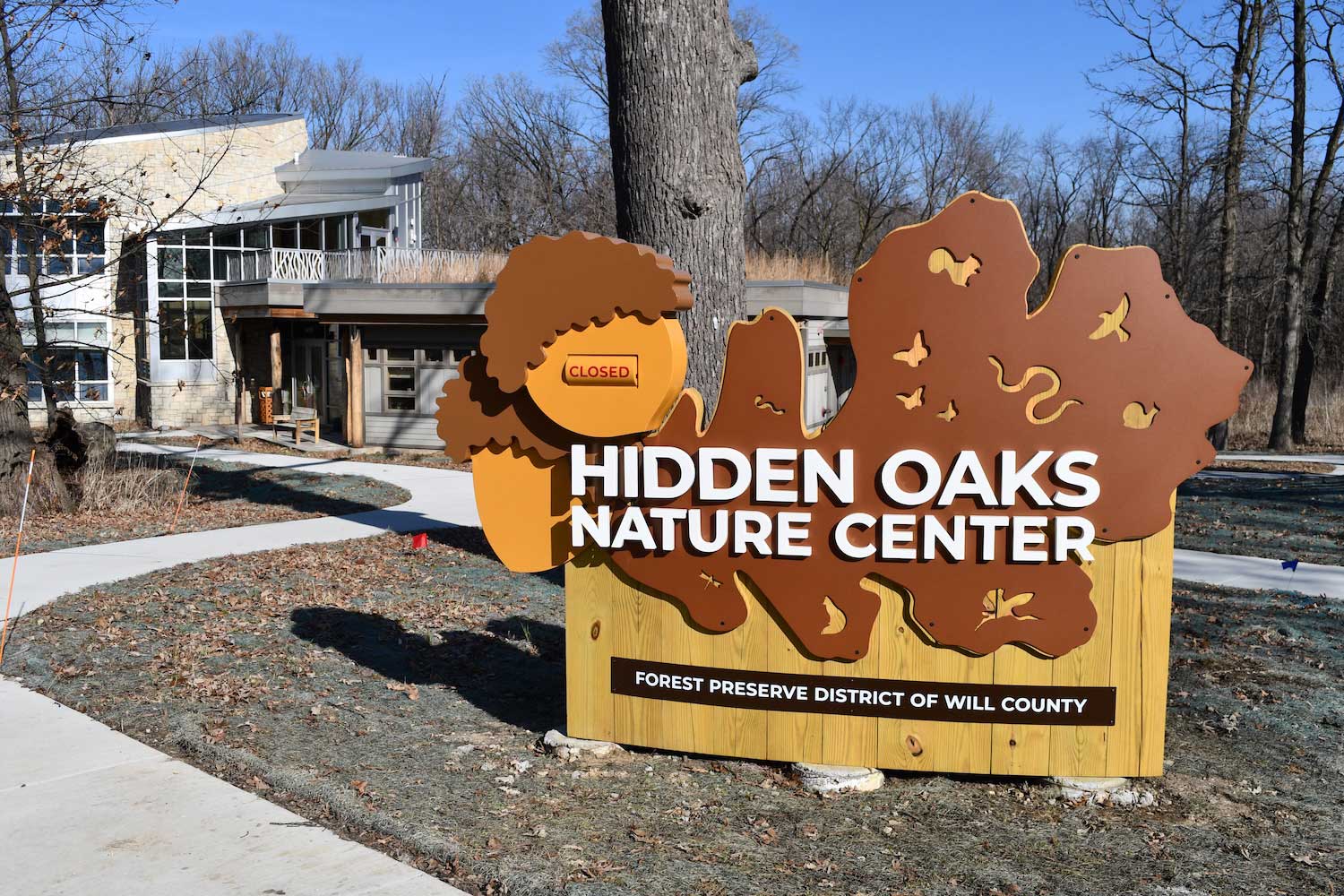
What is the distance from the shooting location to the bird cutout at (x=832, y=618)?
5.27m

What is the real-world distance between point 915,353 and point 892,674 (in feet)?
4.95

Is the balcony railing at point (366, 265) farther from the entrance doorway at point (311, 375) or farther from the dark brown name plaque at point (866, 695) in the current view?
the dark brown name plaque at point (866, 695)

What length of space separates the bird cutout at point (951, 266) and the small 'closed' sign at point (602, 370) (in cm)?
146

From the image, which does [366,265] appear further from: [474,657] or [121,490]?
[474,657]

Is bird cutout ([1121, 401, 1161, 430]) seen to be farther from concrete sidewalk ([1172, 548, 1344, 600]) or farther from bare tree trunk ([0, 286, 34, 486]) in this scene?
bare tree trunk ([0, 286, 34, 486])

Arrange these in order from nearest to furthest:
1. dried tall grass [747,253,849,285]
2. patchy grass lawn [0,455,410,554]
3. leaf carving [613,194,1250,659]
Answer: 1. leaf carving [613,194,1250,659]
2. patchy grass lawn [0,455,410,554]
3. dried tall grass [747,253,849,285]

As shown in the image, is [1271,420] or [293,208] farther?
[1271,420]

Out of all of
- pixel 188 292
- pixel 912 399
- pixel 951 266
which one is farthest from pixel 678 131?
pixel 188 292

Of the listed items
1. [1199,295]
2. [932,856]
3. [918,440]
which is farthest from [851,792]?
[1199,295]

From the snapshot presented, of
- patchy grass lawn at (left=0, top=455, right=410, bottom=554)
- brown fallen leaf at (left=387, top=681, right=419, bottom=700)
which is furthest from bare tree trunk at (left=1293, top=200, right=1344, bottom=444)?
brown fallen leaf at (left=387, top=681, right=419, bottom=700)

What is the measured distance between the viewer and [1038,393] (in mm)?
5082

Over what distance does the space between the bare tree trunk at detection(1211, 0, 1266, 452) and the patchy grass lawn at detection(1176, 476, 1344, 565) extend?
24.5ft

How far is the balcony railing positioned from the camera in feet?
72.5

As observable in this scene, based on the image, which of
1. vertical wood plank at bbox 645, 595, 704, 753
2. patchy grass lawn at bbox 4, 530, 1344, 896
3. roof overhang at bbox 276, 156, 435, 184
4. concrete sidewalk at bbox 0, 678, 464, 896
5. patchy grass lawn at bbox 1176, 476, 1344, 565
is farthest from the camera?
roof overhang at bbox 276, 156, 435, 184
